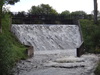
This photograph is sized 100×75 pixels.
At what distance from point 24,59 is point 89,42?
32.4 ft

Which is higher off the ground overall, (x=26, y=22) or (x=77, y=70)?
(x=26, y=22)

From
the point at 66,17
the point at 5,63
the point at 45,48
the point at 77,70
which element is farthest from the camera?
the point at 66,17

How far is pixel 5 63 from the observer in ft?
41.8

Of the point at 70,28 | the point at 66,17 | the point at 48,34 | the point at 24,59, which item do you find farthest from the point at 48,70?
the point at 66,17

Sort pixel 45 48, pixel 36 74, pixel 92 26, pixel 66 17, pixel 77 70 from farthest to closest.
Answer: pixel 66 17
pixel 92 26
pixel 45 48
pixel 77 70
pixel 36 74

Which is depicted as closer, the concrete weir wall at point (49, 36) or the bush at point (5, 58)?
the bush at point (5, 58)

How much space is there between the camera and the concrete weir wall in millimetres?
34219

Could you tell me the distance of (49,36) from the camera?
37.6 meters

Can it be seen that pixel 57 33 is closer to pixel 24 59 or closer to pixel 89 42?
pixel 89 42

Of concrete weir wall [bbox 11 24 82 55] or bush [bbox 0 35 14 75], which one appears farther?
concrete weir wall [bbox 11 24 82 55]

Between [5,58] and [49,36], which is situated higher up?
[5,58]

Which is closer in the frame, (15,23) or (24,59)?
(24,59)

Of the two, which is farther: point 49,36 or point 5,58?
point 49,36

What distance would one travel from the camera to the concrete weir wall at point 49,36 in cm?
3422
